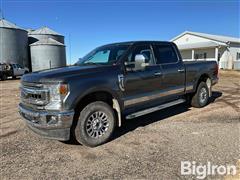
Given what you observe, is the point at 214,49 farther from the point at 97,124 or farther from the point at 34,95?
the point at 34,95

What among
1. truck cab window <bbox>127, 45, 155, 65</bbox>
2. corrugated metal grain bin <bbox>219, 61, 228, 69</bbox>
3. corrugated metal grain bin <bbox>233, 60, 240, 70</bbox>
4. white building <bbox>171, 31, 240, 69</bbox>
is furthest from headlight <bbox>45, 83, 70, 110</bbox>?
corrugated metal grain bin <bbox>233, 60, 240, 70</bbox>

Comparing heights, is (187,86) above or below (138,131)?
above

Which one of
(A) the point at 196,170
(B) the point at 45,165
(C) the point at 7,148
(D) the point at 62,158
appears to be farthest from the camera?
(C) the point at 7,148

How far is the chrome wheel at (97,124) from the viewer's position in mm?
4812

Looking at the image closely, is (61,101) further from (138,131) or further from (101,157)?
(138,131)

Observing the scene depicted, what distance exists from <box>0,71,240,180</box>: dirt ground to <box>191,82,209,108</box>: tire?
116cm

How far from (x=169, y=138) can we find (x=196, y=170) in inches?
56.4

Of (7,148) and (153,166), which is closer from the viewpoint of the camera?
(153,166)

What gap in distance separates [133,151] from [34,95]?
6.93 feet

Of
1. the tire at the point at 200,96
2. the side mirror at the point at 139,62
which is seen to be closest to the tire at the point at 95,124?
the side mirror at the point at 139,62

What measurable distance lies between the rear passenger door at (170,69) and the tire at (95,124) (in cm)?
192

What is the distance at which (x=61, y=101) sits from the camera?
436cm

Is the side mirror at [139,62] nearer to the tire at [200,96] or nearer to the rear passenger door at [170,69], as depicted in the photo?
the rear passenger door at [170,69]

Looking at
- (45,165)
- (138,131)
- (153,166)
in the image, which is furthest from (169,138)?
(45,165)
